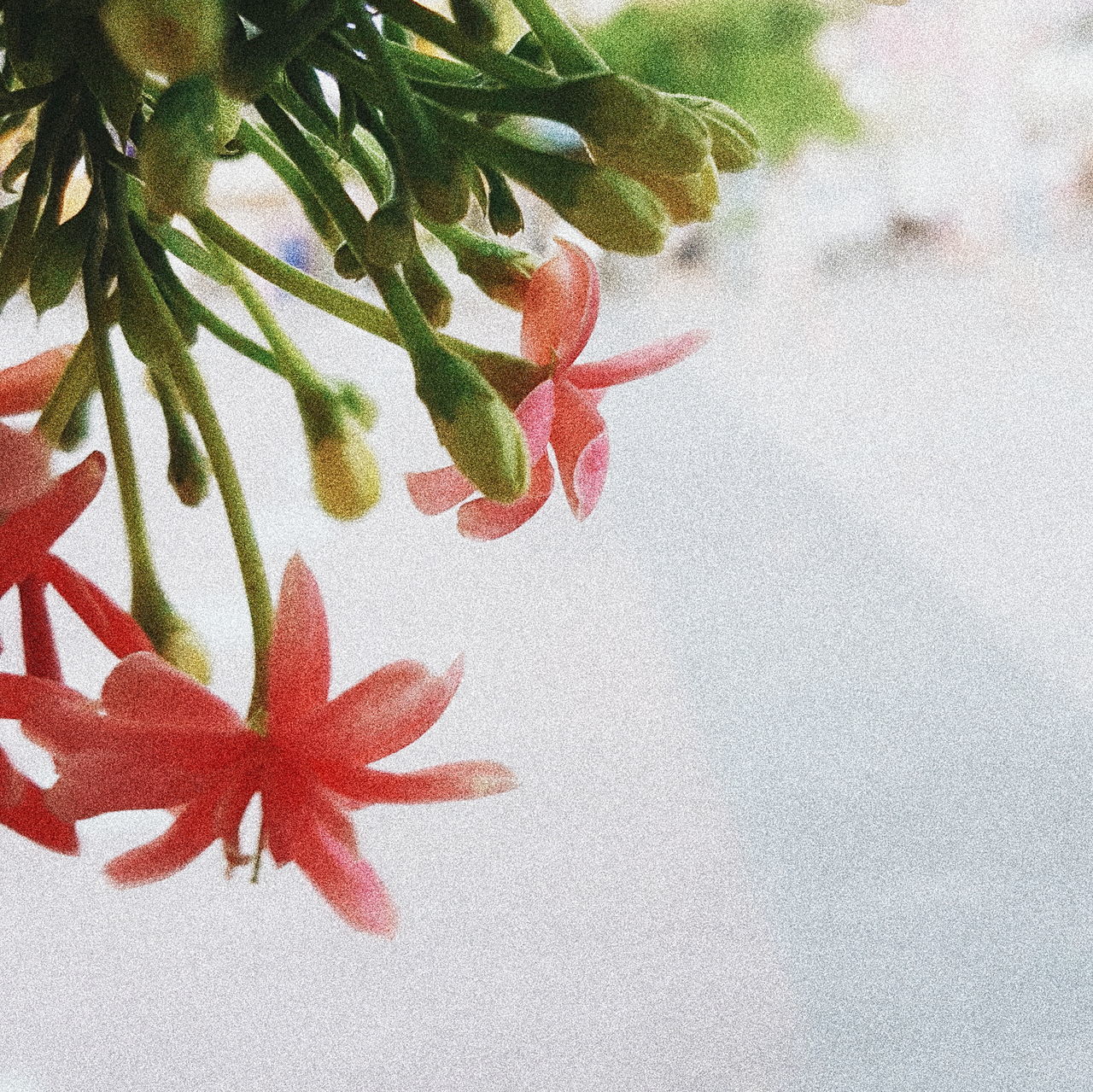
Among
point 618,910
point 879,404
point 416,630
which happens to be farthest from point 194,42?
point 879,404

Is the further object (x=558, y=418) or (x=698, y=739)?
(x=698, y=739)

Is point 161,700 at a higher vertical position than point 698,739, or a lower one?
lower

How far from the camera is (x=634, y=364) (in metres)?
0.20

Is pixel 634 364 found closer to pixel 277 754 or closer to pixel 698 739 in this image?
pixel 277 754

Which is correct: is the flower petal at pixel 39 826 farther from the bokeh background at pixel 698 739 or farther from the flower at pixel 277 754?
the bokeh background at pixel 698 739

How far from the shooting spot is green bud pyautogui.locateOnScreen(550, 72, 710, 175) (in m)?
0.15

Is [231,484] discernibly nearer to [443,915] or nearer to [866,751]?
[443,915]

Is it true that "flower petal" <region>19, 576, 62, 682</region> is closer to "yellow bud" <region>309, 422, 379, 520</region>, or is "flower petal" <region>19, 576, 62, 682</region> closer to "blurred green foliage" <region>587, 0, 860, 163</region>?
"yellow bud" <region>309, 422, 379, 520</region>

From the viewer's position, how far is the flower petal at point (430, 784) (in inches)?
7.1

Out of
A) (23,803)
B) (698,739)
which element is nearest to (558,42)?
(23,803)

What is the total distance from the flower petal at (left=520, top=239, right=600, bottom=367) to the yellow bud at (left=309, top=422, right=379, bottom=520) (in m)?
0.03

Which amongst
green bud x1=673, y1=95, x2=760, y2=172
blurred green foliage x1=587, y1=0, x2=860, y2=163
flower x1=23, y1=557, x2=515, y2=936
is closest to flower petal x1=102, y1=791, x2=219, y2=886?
flower x1=23, y1=557, x2=515, y2=936

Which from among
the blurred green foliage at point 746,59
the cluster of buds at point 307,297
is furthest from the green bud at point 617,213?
the blurred green foliage at point 746,59

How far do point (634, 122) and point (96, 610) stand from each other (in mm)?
95
